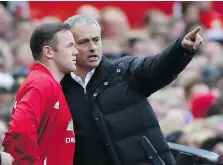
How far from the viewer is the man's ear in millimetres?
8102

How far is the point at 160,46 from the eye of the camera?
16.2m

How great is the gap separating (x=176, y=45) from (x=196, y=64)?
7.34 meters

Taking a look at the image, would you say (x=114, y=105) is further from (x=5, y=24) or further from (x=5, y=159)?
(x=5, y=24)

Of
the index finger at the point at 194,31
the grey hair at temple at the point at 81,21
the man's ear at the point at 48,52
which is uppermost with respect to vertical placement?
the grey hair at temple at the point at 81,21

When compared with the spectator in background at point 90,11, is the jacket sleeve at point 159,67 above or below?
below

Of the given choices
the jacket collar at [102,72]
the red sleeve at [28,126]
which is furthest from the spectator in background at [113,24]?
the red sleeve at [28,126]

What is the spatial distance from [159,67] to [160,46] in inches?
312

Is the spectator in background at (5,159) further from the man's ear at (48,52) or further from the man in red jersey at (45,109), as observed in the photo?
the man's ear at (48,52)

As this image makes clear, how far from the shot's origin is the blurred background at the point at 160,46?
11.7 m

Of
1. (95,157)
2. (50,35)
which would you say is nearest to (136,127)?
(95,157)

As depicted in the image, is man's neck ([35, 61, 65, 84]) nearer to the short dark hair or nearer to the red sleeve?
the short dark hair

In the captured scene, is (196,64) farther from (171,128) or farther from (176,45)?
(176,45)

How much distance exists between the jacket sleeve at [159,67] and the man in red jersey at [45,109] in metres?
0.55

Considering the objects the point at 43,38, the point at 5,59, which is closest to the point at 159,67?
the point at 43,38
